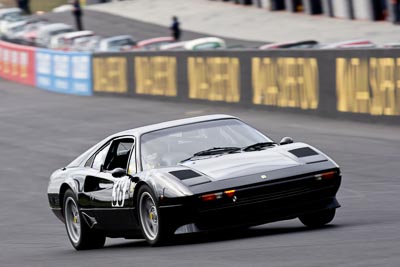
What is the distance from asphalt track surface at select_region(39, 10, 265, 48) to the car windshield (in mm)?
46498

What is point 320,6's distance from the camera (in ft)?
187

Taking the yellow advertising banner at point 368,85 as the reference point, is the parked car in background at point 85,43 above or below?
below

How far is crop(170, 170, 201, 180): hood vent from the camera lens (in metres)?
9.41

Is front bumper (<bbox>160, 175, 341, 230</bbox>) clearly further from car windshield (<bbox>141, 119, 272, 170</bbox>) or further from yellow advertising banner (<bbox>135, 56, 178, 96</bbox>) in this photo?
yellow advertising banner (<bbox>135, 56, 178, 96</bbox>)

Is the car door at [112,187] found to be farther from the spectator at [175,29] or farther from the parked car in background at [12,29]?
the parked car in background at [12,29]

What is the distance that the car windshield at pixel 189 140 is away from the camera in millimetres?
10141

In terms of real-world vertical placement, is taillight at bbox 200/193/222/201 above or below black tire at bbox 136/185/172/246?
above

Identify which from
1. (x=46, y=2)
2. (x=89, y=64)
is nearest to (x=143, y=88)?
(x=89, y=64)

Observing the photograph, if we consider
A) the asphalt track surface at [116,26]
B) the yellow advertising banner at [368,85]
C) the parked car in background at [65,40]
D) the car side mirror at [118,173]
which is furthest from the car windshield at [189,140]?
the asphalt track surface at [116,26]

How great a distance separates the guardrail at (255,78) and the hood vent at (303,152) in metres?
11.4

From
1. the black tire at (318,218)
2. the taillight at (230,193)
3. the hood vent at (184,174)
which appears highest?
the hood vent at (184,174)

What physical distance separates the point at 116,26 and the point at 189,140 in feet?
196

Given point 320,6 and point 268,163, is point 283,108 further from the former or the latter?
point 320,6

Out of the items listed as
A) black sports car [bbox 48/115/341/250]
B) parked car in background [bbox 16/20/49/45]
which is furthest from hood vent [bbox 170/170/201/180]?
parked car in background [bbox 16/20/49/45]
